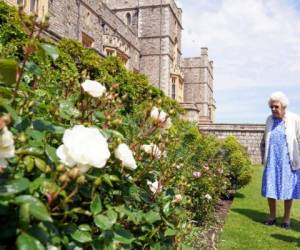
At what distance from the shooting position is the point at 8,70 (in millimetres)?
1337

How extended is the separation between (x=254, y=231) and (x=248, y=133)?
70.1 ft

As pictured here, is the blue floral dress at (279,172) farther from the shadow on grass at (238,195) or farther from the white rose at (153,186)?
the white rose at (153,186)

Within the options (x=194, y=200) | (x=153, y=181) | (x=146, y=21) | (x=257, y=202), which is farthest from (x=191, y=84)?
(x=153, y=181)

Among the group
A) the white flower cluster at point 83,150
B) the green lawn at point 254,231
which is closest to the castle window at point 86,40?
the green lawn at point 254,231

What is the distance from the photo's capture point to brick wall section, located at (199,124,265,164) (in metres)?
25.9

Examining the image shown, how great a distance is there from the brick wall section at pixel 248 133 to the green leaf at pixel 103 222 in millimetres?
24547

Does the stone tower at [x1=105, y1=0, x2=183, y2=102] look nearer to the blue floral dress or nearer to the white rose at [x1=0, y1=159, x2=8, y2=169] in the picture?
the blue floral dress

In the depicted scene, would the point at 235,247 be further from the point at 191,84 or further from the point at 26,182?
the point at 191,84

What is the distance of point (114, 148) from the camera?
5.07 feet

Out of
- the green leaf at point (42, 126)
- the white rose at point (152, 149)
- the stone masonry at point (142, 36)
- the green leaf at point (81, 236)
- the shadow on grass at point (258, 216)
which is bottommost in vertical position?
the shadow on grass at point (258, 216)

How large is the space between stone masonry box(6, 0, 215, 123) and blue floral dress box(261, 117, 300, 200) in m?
12.0

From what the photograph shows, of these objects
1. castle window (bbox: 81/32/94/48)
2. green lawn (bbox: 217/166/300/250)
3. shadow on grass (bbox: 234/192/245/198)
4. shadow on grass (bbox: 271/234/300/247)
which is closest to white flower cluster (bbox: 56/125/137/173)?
green lawn (bbox: 217/166/300/250)

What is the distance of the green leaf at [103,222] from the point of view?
1289 mm

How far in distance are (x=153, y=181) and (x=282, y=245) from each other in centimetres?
378
